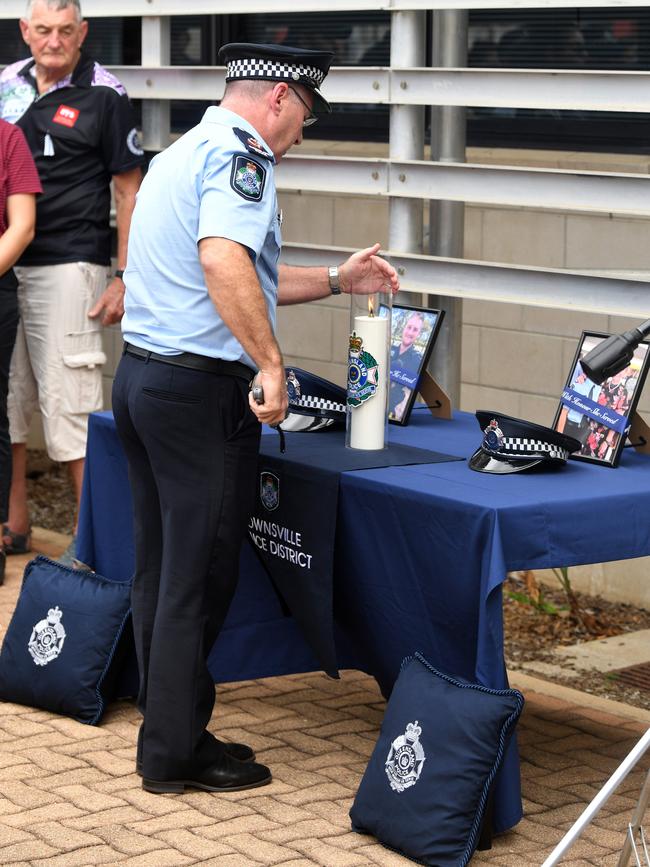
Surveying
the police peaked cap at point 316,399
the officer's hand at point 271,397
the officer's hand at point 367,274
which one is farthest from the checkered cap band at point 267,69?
the police peaked cap at point 316,399

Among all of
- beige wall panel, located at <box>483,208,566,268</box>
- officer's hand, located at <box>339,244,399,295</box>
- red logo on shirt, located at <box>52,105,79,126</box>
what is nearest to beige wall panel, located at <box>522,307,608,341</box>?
beige wall panel, located at <box>483,208,566,268</box>

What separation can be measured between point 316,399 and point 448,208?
1295 millimetres

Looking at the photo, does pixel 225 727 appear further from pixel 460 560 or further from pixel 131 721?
pixel 460 560

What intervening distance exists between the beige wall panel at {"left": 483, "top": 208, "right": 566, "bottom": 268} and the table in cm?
193

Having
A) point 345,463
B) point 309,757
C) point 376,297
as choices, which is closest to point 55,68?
point 376,297

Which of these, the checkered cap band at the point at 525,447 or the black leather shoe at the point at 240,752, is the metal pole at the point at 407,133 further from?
the black leather shoe at the point at 240,752

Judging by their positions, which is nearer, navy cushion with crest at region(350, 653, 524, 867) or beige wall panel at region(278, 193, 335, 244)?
navy cushion with crest at region(350, 653, 524, 867)

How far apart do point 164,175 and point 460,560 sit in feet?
4.02

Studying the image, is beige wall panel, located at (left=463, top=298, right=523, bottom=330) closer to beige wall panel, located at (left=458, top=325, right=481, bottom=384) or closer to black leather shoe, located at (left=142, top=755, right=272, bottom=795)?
beige wall panel, located at (left=458, top=325, right=481, bottom=384)

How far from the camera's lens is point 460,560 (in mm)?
3676

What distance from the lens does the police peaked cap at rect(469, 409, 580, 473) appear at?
12.9ft

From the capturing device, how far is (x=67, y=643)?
4652 mm

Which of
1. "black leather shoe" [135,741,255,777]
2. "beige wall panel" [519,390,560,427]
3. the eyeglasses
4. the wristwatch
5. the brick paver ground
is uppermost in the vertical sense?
the eyeglasses

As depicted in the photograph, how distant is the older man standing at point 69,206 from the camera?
5.99 m
